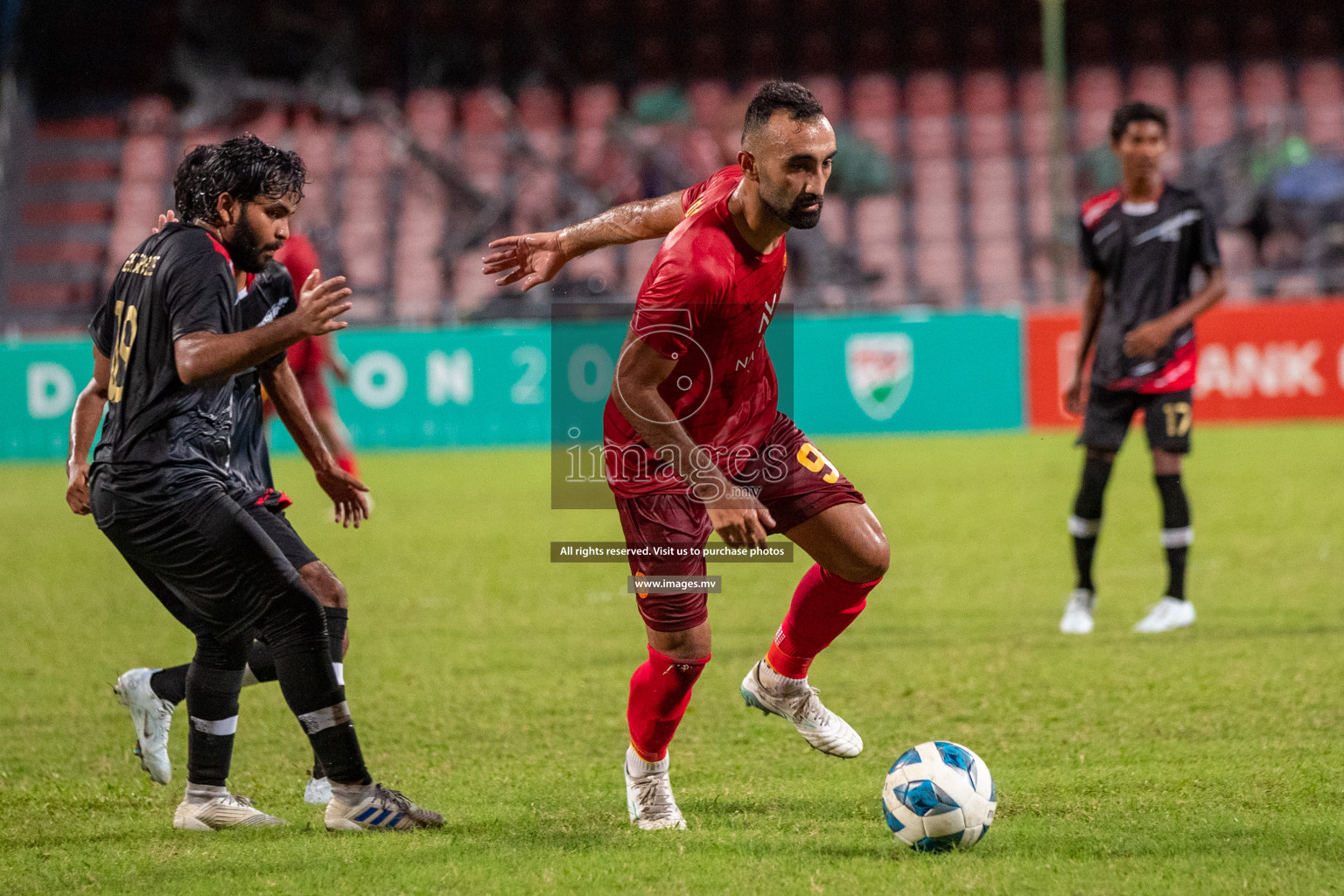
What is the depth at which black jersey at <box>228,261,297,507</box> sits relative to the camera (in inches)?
166

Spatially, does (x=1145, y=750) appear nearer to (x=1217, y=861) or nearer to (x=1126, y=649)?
(x=1217, y=861)

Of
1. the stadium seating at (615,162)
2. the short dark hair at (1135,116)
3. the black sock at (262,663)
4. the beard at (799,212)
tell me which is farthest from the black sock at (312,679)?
the stadium seating at (615,162)

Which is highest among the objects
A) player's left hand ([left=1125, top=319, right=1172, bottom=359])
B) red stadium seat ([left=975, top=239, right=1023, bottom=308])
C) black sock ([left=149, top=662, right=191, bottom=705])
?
red stadium seat ([left=975, top=239, right=1023, bottom=308])

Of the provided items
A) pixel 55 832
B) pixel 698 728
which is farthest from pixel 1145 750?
pixel 55 832

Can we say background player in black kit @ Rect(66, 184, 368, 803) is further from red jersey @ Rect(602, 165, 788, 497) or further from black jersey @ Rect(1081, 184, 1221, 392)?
black jersey @ Rect(1081, 184, 1221, 392)

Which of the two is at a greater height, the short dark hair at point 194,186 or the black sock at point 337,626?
the short dark hair at point 194,186

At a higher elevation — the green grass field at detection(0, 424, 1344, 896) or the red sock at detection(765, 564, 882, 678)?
the red sock at detection(765, 564, 882, 678)

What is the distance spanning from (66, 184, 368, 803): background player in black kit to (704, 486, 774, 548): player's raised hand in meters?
1.15

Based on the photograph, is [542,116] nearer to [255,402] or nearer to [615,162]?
[615,162]

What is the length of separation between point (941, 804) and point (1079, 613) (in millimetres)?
3319

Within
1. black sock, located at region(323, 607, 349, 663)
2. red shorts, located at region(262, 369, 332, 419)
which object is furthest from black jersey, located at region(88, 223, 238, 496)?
red shorts, located at region(262, 369, 332, 419)

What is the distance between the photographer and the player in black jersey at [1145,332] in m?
6.67

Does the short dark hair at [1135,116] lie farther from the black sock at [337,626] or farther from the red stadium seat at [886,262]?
the red stadium seat at [886,262]

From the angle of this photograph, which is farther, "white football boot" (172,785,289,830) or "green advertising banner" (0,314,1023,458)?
"green advertising banner" (0,314,1023,458)
